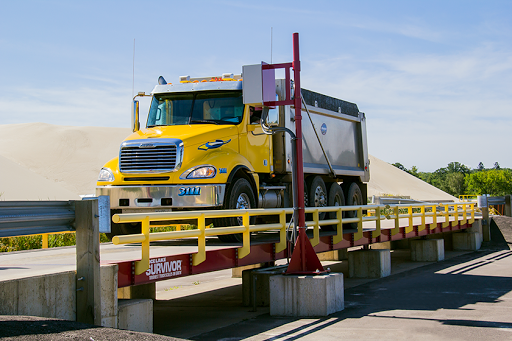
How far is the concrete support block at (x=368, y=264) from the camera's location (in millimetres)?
15945

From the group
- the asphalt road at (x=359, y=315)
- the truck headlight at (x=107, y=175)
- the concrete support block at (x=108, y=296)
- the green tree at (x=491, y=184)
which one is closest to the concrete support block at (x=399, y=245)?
the asphalt road at (x=359, y=315)

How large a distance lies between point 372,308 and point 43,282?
657 cm

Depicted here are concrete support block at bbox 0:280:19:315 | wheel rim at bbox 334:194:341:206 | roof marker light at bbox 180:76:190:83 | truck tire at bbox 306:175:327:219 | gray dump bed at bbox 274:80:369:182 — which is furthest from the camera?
wheel rim at bbox 334:194:341:206

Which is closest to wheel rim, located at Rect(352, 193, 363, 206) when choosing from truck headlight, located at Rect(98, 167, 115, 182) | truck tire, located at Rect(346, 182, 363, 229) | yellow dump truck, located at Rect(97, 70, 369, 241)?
truck tire, located at Rect(346, 182, 363, 229)

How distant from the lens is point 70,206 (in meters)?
6.61

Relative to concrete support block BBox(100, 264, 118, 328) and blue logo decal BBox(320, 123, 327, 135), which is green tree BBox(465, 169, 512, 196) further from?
concrete support block BBox(100, 264, 118, 328)

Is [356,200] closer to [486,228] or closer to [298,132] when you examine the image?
[298,132]

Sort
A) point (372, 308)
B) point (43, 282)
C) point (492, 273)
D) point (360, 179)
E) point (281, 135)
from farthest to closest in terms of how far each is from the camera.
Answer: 1. point (360, 179)
2. point (492, 273)
3. point (281, 135)
4. point (372, 308)
5. point (43, 282)

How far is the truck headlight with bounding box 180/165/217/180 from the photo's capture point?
33.6 ft

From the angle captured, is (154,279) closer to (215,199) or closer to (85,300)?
(85,300)

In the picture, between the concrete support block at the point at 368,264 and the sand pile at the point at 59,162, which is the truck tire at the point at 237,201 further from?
the sand pile at the point at 59,162

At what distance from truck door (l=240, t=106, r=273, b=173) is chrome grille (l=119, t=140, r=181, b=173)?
165 cm

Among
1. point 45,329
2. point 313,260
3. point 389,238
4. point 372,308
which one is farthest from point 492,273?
point 45,329

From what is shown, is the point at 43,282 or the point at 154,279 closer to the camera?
the point at 43,282
